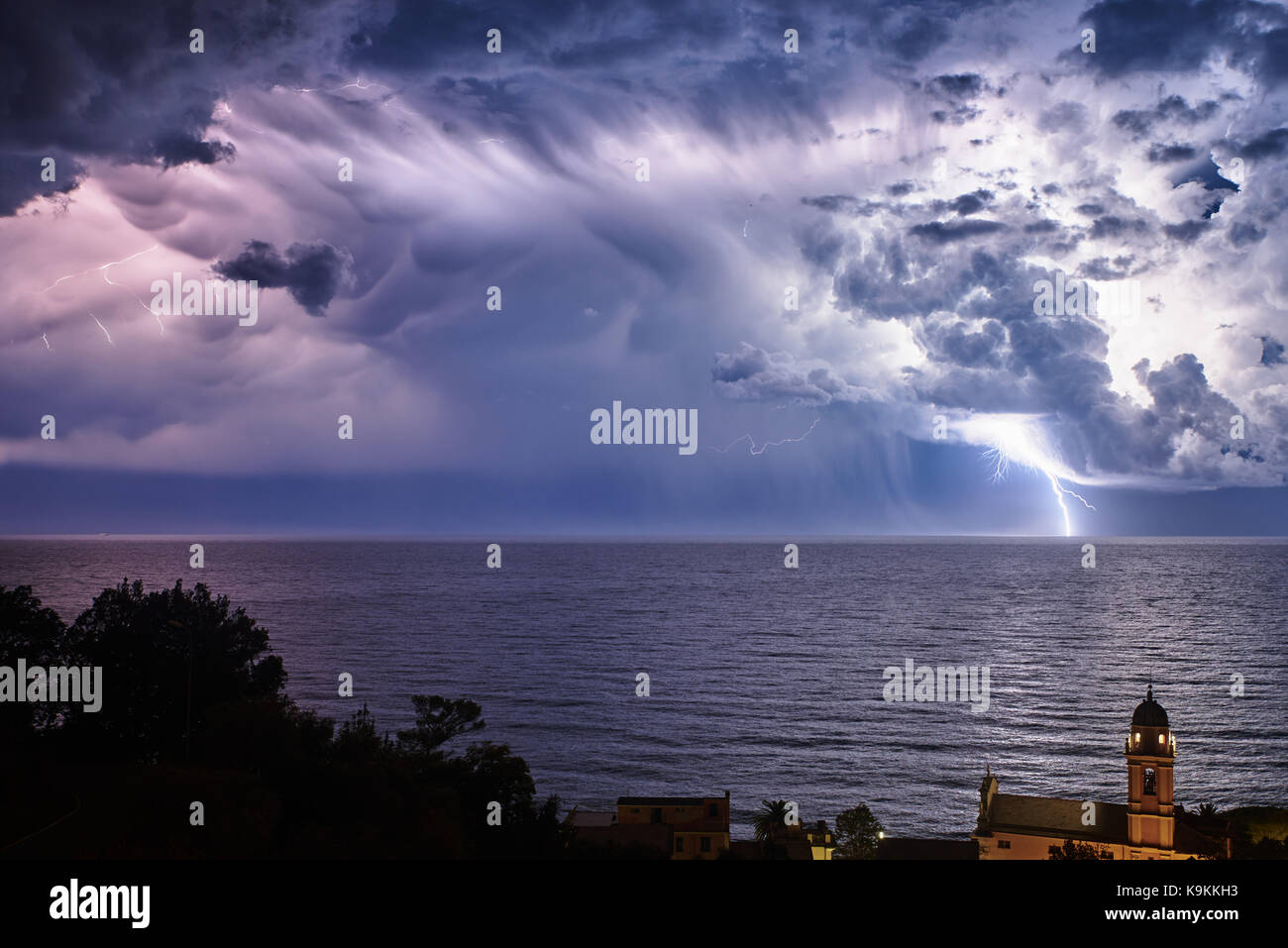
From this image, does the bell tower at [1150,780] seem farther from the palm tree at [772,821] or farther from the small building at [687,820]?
the small building at [687,820]

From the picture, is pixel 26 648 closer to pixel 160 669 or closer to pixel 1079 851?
pixel 160 669

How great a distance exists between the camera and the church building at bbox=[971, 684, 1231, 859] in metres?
42.3

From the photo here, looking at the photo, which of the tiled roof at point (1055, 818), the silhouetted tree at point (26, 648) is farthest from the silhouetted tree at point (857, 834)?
the silhouetted tree at point (26, 648)

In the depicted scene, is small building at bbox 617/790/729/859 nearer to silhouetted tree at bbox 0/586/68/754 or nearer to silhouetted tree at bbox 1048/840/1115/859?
silhouetted tree at bbox 1048/840/1115/859

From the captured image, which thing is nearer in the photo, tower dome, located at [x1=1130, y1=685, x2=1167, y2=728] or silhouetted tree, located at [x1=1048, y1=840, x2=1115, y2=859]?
silhouetted tree, located at [x1=1048, y1=840, x2=1115, y2=859]

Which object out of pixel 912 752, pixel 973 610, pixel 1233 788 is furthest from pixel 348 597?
pixel 1233 788

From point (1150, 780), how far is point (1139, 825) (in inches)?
87.6

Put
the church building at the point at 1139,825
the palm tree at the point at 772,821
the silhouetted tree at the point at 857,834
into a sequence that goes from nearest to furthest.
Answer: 1. the church building at the point at 1139,825
2. the silhouetted tree at the point at 857,834
3. the palm tree at the point at 772,821

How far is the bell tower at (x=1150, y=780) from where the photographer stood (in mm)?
42375

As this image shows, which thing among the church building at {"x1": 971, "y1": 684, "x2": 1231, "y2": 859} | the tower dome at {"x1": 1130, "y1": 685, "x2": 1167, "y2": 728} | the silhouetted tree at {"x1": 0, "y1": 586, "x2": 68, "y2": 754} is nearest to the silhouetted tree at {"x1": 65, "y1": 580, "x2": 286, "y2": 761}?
the silhouetted tree at {"x1": 0, "y1": 586, "x2": 68, "y2": 754}
